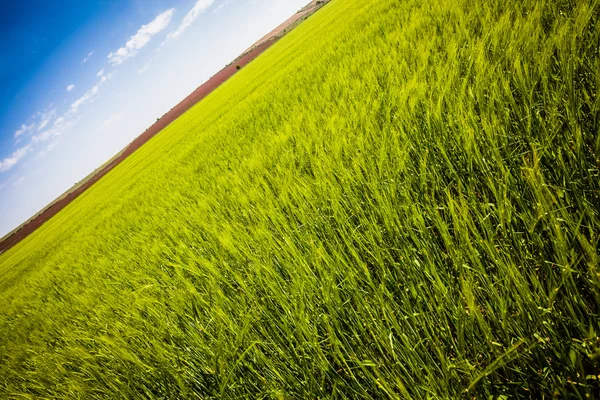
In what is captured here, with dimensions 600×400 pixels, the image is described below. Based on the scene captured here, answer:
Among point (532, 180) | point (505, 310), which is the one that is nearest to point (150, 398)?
point (505, 310)

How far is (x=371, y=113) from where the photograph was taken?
1359mm

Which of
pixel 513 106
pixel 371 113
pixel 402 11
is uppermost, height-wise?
pixel 402 11

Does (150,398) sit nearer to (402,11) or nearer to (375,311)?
(375,311)

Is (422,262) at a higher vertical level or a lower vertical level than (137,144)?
lower

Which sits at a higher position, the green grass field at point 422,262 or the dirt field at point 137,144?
the dirt field at point 137,144

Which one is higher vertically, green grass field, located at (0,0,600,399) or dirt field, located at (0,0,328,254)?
dirt field, located at (0,0,328,254)

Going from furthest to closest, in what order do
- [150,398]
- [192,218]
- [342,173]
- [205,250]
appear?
1. [192,218]
2. [205,250]
3. [342,173]
4. [150,398]

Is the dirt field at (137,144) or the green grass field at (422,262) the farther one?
the dirt field at (137,144)

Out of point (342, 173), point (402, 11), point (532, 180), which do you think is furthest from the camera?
point (402, 11)

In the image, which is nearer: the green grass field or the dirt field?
the green grass field

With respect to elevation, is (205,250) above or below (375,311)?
above

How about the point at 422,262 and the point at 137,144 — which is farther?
the point at 137,144

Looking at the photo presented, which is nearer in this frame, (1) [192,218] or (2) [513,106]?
(2) [513,106]

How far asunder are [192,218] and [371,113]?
4.78 feet
